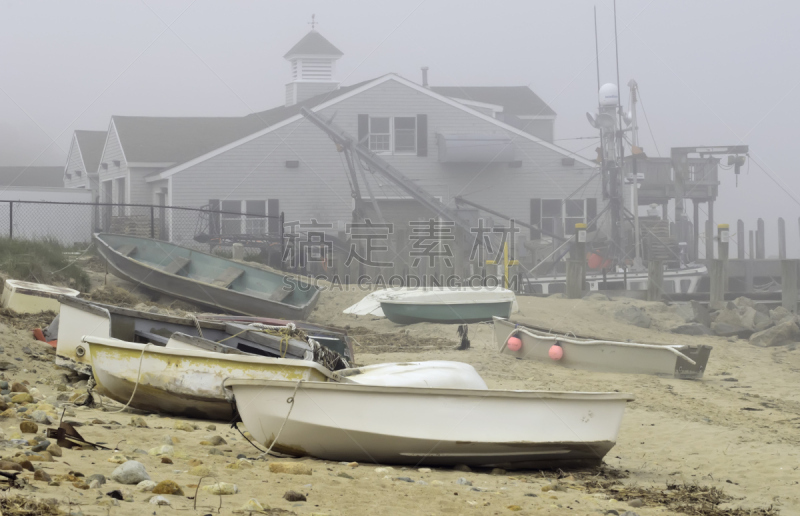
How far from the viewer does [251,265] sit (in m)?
18.2

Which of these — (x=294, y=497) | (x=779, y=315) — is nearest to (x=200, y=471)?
(x=294, y=497)

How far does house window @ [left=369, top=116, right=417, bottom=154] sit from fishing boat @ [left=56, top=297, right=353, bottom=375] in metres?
20.9

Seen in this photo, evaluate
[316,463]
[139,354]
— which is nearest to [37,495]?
[316,463]

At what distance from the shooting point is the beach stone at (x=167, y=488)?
163 inches

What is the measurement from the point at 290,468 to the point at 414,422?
951mm

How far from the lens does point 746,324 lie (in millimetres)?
19328

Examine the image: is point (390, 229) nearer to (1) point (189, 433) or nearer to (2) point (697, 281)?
(2) point (697, 281)

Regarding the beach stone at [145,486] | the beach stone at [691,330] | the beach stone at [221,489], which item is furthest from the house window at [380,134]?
the beach stone at [145,486]

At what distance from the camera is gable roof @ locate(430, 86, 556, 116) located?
130ft

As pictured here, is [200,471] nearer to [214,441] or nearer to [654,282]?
[214,441]

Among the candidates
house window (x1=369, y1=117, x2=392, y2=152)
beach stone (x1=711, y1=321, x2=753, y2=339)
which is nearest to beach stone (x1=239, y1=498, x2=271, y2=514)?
beach stone (x1=711, y1=321, x2=753, y2=339)

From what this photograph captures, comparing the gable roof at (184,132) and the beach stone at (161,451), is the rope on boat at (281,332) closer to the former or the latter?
the beach stone at (161,451)

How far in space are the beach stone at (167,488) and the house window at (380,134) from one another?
83.5 feet

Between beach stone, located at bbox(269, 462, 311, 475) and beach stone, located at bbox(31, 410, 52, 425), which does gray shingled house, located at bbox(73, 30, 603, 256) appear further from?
beach stone, located at bbox(269, 462, 311, 475)
